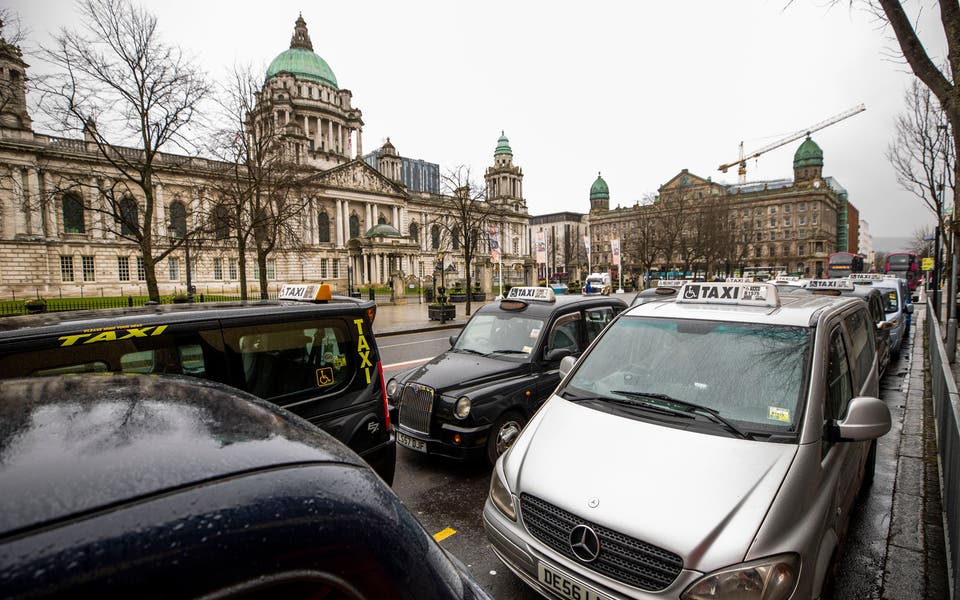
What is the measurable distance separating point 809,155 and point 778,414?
130421mm

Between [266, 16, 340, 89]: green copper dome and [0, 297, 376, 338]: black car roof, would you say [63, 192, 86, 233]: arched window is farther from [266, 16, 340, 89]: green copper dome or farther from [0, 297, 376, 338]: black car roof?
[0, 297, 376, 338]: black car roof

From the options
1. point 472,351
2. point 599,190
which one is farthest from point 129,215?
point 599,190

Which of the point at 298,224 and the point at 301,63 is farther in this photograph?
the point at 301,63

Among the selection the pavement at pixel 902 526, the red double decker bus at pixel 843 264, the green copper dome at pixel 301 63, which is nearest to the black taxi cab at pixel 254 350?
the pavement at pixel 902 526

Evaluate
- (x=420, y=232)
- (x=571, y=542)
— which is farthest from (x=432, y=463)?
(x=420, y=232)

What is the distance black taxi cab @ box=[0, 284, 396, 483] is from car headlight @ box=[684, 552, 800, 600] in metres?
2.80

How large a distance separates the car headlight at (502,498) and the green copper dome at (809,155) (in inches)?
5132

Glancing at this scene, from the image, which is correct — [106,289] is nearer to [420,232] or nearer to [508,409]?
[420,232]

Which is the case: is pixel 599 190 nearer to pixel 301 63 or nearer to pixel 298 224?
pixel 301 63

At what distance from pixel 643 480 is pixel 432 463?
3591 mm

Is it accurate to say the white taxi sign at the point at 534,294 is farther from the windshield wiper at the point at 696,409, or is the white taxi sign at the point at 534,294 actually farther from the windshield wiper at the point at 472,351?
the windshield wiper at the point at 696,409

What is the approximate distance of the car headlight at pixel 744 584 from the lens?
2.30m

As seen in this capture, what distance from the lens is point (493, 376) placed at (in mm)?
5770

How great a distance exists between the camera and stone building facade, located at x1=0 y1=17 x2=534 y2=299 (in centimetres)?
2945
